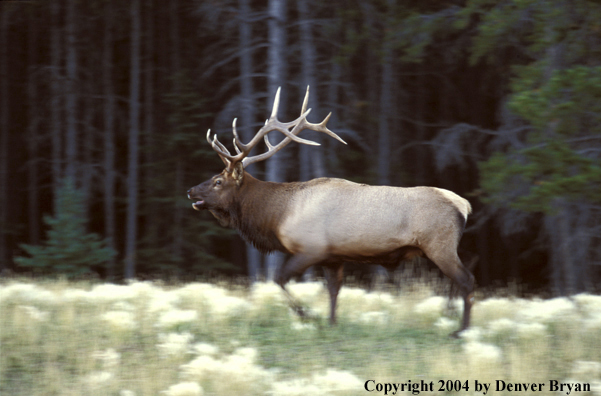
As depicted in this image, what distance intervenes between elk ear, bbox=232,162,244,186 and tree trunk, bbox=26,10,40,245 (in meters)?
14.3

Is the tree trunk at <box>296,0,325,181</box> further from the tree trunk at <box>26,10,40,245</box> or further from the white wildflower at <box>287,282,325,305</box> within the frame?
the tree trunk at <box>26,10,40,245</box>

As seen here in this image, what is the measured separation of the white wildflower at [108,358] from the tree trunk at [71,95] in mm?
14088

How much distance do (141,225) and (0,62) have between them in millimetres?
6997

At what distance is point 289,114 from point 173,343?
10295 mm

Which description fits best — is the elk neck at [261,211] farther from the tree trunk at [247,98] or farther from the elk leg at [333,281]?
the tree trunk at [247,98]

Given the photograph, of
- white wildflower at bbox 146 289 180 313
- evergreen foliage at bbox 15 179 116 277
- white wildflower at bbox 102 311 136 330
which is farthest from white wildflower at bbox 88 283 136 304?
evergreen foliage at bbox 15 179 116 277

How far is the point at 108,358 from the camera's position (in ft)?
18.8

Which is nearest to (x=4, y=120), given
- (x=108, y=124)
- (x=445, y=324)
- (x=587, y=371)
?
(x=108, y=124)

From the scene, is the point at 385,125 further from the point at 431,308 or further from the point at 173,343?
the point at 173,343

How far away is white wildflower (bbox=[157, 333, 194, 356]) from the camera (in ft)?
19.4

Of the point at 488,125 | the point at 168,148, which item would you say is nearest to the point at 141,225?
the point at 168,148

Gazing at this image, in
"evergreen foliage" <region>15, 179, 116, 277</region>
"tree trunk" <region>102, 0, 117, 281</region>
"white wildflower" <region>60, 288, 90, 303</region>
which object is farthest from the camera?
"tree trunk" <region>102, 0, 117, 281</region>

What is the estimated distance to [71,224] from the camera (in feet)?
50.0

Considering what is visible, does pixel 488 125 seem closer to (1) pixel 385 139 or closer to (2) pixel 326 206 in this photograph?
(1) pixel 385 139
